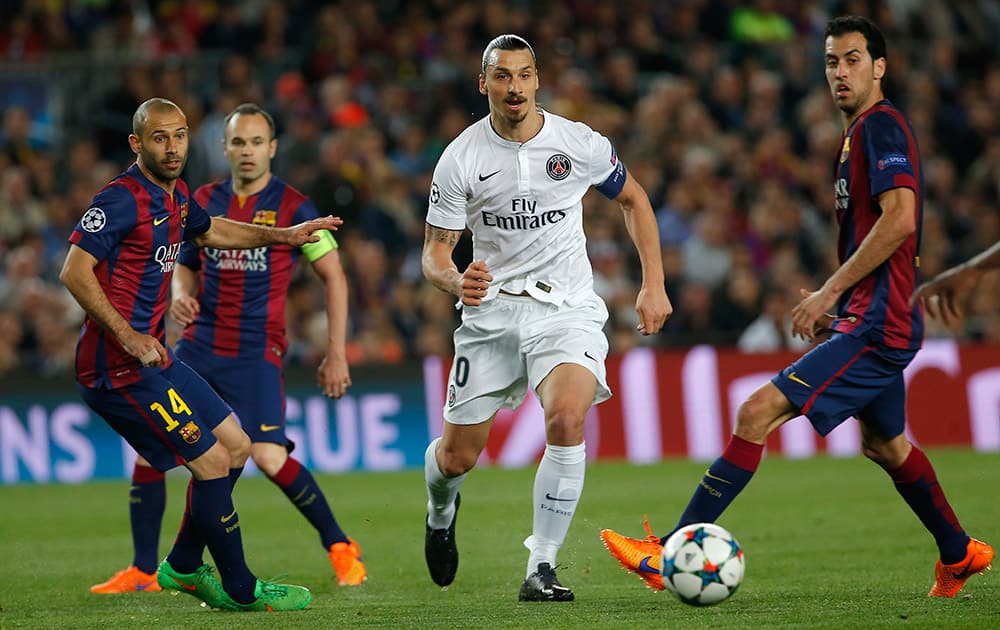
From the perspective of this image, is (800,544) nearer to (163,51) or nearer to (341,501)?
(341,501)

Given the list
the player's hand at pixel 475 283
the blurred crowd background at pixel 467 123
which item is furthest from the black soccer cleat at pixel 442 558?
the blurred crowd background at pixel 467 123

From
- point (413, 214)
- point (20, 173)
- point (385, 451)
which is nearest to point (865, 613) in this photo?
point (385, 451)

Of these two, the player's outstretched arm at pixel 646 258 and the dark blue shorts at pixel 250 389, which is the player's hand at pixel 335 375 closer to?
the dark blue shorts at pixel 250 389

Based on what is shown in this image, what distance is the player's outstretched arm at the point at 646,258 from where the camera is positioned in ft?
22.6

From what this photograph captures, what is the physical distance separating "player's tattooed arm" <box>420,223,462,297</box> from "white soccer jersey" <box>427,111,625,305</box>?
0.05 meters

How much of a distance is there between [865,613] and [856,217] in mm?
1808

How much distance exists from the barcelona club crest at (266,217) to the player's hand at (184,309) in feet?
1.91

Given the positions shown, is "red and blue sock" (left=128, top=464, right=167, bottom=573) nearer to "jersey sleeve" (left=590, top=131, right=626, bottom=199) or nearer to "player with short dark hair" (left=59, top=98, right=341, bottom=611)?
"player with short dark hair" (left=59, top=98, right=341, bottom=611)

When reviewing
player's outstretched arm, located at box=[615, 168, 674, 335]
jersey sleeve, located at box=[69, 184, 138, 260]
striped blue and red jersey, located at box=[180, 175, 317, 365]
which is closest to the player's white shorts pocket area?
player's outstretched arm, located at box=[615, 168, 674, 335]

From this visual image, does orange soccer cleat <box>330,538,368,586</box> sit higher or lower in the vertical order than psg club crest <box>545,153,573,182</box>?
lower

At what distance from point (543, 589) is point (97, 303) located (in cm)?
238

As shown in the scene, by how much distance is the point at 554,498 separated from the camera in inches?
266

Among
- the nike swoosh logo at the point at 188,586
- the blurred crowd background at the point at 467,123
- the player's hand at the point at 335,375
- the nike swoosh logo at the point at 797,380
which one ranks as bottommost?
the nike swoosh logo at the point at 188,586

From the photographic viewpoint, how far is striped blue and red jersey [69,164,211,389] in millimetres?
6504
